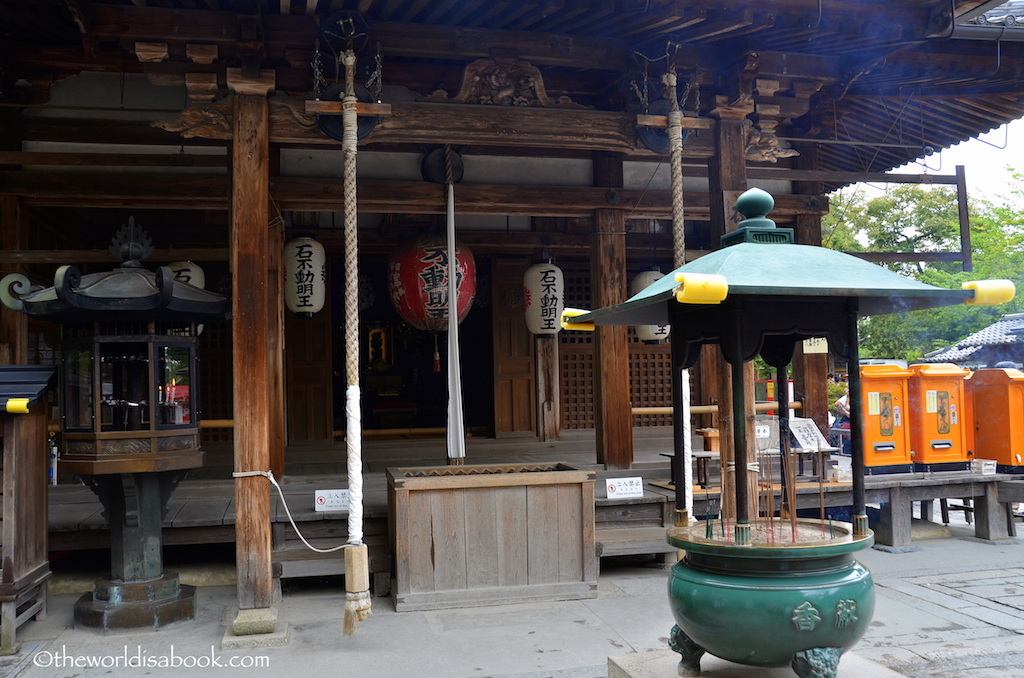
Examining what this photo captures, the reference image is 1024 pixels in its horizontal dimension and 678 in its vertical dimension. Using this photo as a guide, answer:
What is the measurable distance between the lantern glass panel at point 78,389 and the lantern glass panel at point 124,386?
0.10 metres

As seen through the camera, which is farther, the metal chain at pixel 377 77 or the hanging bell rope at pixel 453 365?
the hanging bell rope at pixel 453 365

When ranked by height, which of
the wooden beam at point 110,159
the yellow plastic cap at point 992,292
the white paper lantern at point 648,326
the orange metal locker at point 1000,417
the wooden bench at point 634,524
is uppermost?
the wooden beam at point 110,159

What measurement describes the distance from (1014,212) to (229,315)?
22113 mm

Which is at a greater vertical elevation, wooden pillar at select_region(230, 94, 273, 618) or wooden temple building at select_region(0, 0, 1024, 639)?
wooden temple building at select_region(0, 0, 1024, 639)

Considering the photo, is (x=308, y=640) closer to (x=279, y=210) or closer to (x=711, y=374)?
(x=279, y=210)

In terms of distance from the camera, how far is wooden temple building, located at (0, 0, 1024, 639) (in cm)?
588

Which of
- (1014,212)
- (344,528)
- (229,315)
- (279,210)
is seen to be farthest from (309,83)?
(1014,212)

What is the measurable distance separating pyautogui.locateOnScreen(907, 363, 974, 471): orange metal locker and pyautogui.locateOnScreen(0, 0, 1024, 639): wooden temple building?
1.04 m

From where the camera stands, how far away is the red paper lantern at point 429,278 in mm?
7547

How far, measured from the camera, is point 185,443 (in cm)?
595

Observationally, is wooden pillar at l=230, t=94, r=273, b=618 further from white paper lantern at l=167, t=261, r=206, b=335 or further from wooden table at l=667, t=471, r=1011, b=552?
wooden table at l=667, t=471, r=1011, b=552

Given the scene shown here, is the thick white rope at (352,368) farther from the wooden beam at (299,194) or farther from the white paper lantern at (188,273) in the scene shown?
the white paper lantern at (188,273)

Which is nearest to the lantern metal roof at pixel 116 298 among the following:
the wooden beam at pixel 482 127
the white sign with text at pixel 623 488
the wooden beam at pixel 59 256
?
the wooden beam at pixel 59 256

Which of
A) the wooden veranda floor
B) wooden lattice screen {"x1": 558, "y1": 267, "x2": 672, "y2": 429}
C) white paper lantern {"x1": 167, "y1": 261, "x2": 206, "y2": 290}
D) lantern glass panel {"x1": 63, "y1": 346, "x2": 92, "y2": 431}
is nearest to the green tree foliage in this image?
wooden lattice screen {"x1": 558, "y1": 267, "x2": 672, "y2": 429}
